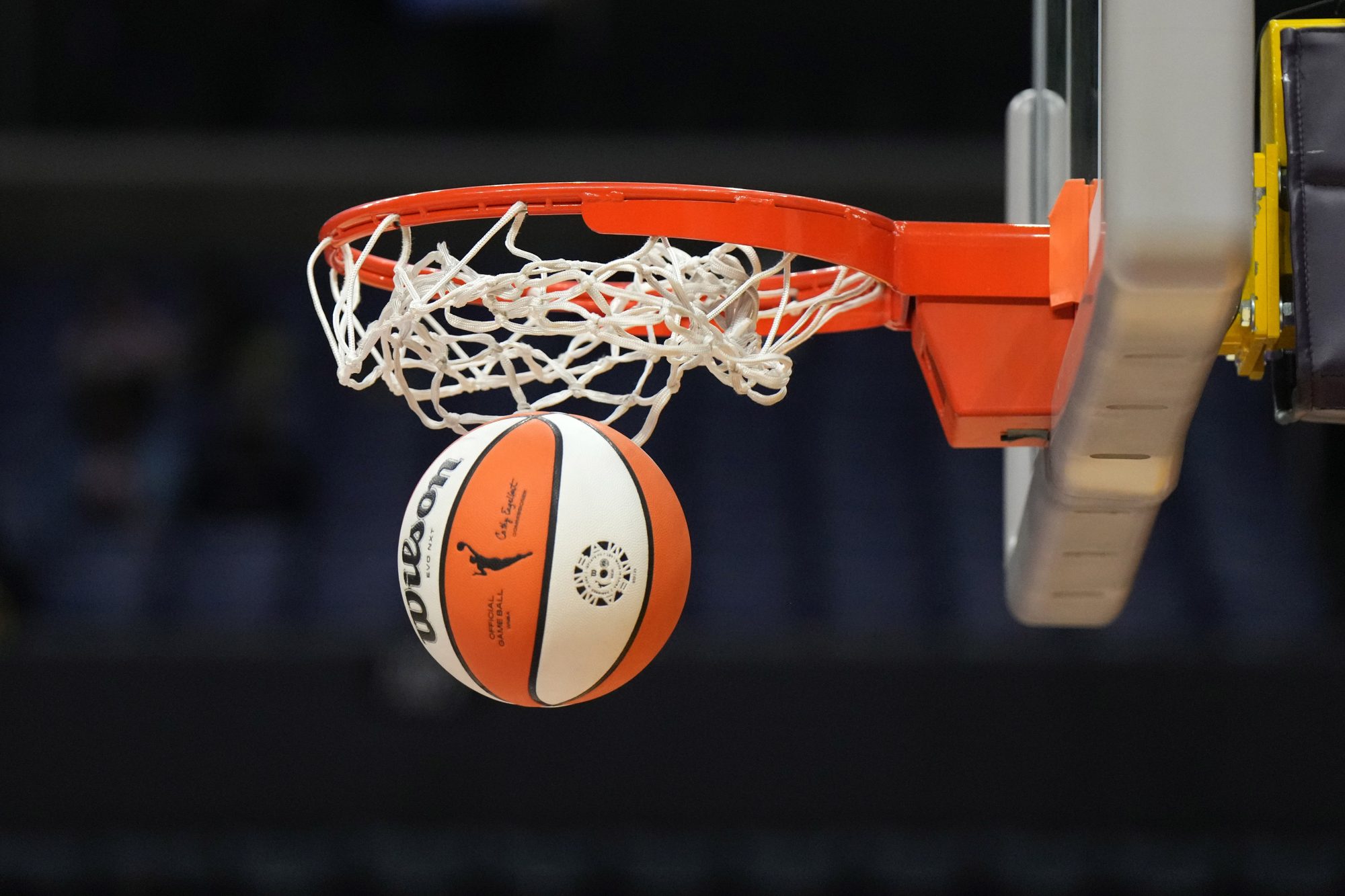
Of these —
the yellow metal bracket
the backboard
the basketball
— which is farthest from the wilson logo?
the yellow metal bracket

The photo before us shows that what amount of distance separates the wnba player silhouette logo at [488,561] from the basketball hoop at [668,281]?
0.64ft

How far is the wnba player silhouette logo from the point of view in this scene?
1.65 metres

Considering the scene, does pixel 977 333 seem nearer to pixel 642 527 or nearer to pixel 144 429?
pixel 642 527

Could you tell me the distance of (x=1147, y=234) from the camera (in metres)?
1.27

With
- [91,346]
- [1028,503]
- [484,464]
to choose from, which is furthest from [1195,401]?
[91,346]

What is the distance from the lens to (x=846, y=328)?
1.92m

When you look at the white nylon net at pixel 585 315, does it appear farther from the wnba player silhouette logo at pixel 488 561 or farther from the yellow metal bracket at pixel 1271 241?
the yellow metal bracket at pixel 1271 241

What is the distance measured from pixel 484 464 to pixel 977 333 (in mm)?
568

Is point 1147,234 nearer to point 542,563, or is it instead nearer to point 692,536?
point 542,563

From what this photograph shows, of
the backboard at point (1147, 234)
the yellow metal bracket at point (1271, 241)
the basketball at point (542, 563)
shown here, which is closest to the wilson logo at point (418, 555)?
the basketball at point (542, 563)

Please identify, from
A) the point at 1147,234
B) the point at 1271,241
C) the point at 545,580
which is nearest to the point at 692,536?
the point at 545,580

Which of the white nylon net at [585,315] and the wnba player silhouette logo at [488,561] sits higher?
the white nylon net at [585,315]

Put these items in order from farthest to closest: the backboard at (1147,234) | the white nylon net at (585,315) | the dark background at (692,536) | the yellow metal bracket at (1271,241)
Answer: the dark background at (692,536)
the white nylon net at (585,315)
the yellow metal bracket at (1271,241)
the backboard at (1147,234)

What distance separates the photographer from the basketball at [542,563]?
Answer: 1648mm
